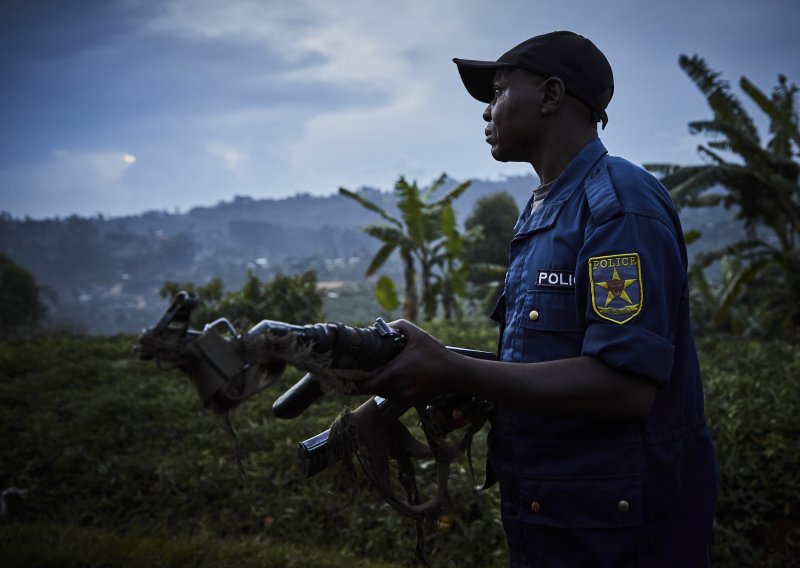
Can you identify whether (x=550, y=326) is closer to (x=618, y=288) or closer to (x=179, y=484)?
(x=618, y=288)

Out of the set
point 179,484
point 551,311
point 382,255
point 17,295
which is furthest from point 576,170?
point 17,295

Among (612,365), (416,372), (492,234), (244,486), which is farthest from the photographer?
(492,234)

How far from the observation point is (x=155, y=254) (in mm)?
95438

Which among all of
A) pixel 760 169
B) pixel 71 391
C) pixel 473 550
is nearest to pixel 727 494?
pixel 473 550

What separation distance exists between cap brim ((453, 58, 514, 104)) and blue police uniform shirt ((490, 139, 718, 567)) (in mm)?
375

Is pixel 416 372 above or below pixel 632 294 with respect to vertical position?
below

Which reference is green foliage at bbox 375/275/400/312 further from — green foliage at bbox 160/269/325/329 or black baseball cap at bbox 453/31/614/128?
black baseball cap at bbox 453/31/614/128

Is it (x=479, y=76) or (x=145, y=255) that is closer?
(x=479, y=76)

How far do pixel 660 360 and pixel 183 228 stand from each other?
14709 centimetres

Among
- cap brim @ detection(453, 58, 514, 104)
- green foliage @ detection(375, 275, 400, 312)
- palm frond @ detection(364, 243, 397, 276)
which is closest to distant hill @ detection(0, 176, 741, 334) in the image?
palm frond @ detection(364, 243, 397, 276)

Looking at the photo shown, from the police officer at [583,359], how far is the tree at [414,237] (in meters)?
10.7

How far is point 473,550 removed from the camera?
402cm

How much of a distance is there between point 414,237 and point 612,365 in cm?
1203

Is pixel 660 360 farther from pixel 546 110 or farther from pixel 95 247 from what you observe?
pixel 95 247
